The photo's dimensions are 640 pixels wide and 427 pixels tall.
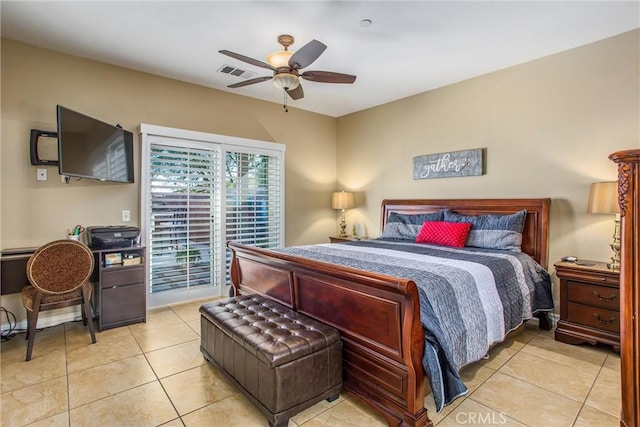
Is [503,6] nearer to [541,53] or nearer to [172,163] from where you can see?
[541,53]

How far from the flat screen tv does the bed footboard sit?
214 centimetres

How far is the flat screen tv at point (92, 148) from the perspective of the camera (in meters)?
2.90

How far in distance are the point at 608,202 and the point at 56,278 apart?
15.7 feet

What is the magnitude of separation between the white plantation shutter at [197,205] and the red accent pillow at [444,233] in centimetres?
233

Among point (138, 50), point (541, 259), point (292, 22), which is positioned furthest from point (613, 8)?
point (138, 50)

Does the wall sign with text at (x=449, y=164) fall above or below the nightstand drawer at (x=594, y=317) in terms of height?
above

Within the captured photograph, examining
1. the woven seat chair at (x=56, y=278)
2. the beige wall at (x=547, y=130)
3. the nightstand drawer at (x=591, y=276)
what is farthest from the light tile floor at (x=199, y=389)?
the beige wall at (x=547, y=130)

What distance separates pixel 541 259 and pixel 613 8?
7.46 ft

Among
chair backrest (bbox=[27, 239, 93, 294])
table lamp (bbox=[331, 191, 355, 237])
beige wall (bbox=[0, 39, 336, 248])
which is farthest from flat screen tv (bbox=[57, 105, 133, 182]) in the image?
table lamp (bbox=[331, 191, 355, 237])

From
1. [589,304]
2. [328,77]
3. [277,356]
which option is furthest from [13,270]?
[589,304]

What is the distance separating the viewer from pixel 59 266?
2.79 meters

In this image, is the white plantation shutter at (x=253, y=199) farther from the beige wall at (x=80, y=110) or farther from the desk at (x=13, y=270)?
the desk at (x=13, y=270)

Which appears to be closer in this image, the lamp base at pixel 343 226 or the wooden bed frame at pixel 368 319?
the wooden bed frame at pixel 368 319

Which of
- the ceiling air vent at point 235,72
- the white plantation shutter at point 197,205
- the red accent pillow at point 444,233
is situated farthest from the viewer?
the white plantation shutter at point 197,205
